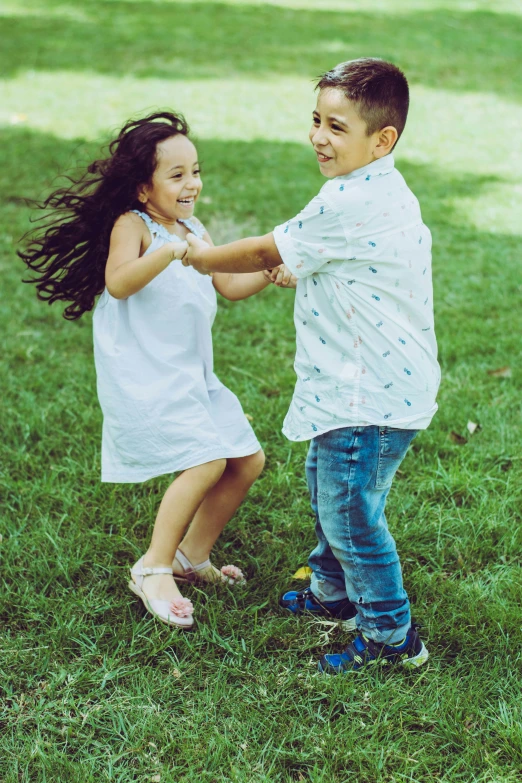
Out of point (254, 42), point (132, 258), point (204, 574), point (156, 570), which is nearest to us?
point (132, 258)

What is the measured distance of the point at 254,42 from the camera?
438 inches

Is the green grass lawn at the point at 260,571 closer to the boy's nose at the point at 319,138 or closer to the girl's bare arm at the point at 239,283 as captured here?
the girl's bare arm at the point at 239,283

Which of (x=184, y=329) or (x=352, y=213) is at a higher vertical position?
(x=352, y=213)

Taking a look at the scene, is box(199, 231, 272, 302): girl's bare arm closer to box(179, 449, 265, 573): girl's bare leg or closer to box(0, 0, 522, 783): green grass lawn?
box(179, 449, 265, 573): girl's bare leg

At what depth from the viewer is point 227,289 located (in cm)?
251

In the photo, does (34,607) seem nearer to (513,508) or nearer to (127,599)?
(127,599)

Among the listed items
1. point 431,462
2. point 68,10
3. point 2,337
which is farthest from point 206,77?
point 431,462

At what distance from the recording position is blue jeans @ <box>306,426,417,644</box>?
2049mm

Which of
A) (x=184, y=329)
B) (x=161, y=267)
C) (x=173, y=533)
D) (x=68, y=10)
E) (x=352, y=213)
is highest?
(x=68, y=10)

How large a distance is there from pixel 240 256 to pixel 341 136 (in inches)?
14.7

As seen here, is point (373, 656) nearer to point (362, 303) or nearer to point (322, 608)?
point (322, 608)

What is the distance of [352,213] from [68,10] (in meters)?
12.0

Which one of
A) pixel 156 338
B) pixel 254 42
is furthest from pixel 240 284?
pixel 254 42

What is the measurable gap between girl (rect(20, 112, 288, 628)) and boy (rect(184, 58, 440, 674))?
0.84 ft
